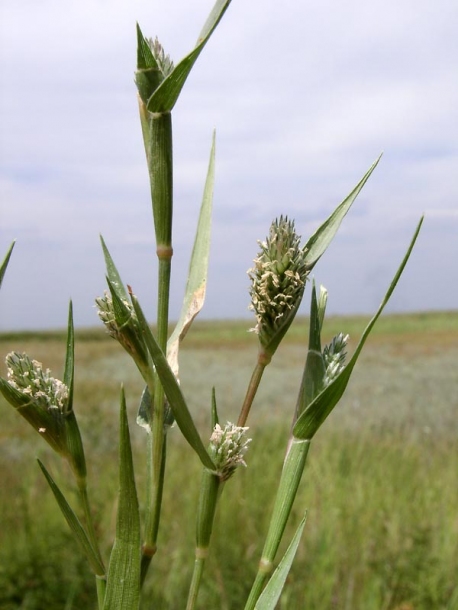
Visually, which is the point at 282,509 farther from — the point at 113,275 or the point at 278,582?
the point at 113,275

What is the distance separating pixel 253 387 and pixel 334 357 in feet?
0.25

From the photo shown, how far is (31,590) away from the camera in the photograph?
94.8 inches

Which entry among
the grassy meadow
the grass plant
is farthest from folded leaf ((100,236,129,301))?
the grassy meadow

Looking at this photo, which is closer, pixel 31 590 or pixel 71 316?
pixel 71 316

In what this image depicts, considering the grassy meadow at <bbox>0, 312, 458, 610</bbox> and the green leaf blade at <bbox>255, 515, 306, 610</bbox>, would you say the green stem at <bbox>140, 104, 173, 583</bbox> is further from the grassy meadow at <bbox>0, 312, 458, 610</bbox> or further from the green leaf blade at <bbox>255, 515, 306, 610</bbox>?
the grassy meadow at <bbox>0, 312, 458, 610</bbox>

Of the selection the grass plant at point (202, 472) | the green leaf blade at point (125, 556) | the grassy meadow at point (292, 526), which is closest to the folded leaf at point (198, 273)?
the grass plant at point (202, 472)

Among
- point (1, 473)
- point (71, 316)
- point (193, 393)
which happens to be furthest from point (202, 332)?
point (71, 316)

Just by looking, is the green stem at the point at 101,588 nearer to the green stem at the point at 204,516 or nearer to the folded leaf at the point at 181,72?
the green stem at the point at 204,516

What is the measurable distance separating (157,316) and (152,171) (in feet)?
0.40

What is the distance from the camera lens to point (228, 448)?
0.51 m

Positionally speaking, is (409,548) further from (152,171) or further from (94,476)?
(152,171)

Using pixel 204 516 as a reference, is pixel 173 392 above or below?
above

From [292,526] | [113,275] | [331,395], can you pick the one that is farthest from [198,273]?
[292,526]

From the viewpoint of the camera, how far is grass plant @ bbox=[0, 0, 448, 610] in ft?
1.60
